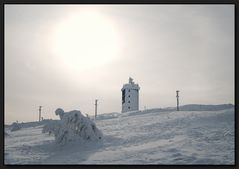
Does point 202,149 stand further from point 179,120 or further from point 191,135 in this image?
point 179,120

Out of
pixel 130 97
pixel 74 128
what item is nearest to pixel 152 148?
pixel 74 128

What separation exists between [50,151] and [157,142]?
7.73 m

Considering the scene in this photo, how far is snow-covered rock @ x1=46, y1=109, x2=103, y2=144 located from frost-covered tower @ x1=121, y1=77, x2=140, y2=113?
42.7 metres

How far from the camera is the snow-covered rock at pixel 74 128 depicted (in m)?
24.0

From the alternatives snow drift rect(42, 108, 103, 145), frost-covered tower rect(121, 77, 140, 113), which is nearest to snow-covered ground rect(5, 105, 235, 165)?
snow drift rect(42, 108, 103, 145)

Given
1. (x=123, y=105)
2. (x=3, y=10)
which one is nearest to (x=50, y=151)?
(x=3, y=10)

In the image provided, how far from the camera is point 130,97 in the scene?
68125 mm

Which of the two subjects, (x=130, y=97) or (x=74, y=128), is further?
(x=130, y=97)

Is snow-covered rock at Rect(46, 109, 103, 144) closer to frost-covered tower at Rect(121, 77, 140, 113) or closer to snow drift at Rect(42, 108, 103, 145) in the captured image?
snow drift at Rect(42, 108, 103, 145)

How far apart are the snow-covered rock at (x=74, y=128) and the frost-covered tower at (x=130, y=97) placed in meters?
42.7

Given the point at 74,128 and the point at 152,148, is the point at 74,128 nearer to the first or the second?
the point at 74,128

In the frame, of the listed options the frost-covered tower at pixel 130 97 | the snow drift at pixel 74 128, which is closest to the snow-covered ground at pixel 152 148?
the snow drift at pixel 74 128

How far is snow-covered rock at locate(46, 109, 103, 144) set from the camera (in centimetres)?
2398

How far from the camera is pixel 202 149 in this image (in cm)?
1919
